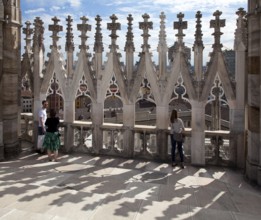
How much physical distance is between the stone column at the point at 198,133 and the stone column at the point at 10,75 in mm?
4584

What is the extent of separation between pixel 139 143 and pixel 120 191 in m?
2.98

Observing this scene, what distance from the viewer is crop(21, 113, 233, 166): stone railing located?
25.6ft

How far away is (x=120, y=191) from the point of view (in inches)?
222

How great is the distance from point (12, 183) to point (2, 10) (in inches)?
167

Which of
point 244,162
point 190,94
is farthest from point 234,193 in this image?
point 190,94

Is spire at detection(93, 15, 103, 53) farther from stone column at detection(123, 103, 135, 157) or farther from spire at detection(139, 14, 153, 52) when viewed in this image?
stone column at detection(123, 103, 135, 157)

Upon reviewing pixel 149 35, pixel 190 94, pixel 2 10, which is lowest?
pixel 190 94

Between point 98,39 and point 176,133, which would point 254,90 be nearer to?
point 176,133

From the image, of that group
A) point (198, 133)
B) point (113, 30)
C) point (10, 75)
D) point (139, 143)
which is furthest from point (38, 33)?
point (198, 133)

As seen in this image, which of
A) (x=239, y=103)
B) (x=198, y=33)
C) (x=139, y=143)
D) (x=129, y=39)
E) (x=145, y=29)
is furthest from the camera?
(x=139, y=143)

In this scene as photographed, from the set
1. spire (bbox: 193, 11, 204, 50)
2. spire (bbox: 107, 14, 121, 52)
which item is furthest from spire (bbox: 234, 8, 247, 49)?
spire (bbox: 107, 14, 121, 52)

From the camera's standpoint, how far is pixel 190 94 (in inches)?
307

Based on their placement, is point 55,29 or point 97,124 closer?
point 97,124

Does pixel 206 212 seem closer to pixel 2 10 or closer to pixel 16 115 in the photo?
pixel 16 115
